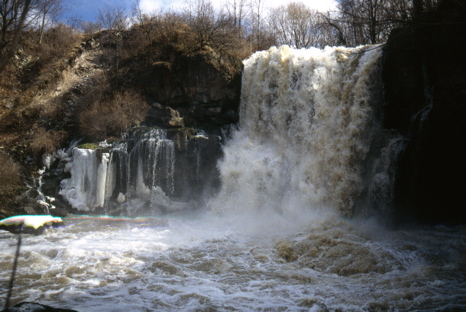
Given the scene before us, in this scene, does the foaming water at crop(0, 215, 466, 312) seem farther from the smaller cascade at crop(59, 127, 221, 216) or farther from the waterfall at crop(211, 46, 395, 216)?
the smaller cascade at crop(59, 127, 221, 216)

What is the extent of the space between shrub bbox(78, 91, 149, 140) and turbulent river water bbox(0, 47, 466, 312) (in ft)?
5.01

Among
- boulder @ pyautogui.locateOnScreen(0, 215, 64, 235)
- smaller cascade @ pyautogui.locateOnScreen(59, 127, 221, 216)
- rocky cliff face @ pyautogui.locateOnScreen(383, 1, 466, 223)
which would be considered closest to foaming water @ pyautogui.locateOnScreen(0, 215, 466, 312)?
boulder @ pyautogui.locateOnScreen(0, 215, 64, 235)

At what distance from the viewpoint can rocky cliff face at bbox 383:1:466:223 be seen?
371 inches

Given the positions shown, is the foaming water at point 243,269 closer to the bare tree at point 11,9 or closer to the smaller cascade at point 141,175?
the smaller cascade at point 141,175

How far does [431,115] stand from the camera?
966 centimetres

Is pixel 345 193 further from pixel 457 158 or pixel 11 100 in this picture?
pixel 11 100

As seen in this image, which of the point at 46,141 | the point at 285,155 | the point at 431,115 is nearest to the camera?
the point at 431,115

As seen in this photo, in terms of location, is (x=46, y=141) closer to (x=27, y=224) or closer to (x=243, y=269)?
(x=27, y=224)

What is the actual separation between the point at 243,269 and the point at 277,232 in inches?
109

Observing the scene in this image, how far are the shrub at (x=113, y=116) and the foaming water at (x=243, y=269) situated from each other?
473cm

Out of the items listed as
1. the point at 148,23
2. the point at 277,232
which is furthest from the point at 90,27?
the point at 277,232

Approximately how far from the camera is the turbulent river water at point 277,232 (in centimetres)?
611

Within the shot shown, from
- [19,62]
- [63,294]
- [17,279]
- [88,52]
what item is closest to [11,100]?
[19,62]

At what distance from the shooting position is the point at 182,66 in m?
15.2
